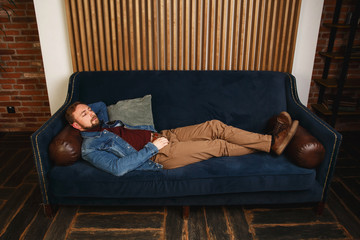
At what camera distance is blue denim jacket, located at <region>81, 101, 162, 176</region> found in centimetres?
191

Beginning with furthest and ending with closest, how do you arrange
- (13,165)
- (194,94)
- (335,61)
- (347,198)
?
1. (335,61)
2. (13,165)
3. (194,94)
4. (347,198)

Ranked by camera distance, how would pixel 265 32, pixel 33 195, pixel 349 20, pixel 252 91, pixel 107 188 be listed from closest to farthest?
pixel 107 188, pixel 33 195, pixel 252 91, pixel 265 32, pixel 349 20

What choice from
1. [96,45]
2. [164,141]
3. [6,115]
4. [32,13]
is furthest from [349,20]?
[6,115]

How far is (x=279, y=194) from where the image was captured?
2.06 metres

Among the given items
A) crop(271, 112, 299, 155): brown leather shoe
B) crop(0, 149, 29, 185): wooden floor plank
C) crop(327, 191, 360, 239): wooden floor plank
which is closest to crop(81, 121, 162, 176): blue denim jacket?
crop(271, 112, 299, 155): brown leather shoe

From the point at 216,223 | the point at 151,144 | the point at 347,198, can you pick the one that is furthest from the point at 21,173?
the point at 347,198

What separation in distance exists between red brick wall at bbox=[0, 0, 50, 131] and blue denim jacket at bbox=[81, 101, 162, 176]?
165cm

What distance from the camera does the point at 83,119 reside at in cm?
211

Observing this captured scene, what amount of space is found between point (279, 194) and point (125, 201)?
3.69 ft

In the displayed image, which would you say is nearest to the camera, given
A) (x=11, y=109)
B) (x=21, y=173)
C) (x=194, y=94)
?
(x=194, y=94)

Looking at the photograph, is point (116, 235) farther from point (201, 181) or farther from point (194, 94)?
point (194, 94)

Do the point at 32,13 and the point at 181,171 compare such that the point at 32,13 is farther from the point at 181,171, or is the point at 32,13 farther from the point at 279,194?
the point at 279,194

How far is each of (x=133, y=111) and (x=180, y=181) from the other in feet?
2.51

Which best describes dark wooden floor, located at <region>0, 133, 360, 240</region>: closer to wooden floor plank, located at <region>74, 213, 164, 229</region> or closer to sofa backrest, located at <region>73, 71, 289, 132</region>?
wooden floor plank, located at <region>74, 213, 164, 229</region>
